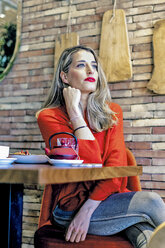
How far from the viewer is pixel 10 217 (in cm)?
115

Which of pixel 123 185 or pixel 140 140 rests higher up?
pixel 140 140

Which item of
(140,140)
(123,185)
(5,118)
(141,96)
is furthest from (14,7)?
(123,185)

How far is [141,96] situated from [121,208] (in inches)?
43.0

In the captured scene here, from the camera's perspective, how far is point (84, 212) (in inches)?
57.4

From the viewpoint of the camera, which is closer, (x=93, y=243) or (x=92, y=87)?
(x=93, y=243)

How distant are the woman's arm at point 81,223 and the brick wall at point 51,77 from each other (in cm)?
88

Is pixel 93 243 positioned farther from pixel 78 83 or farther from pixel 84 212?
pixel 78 83

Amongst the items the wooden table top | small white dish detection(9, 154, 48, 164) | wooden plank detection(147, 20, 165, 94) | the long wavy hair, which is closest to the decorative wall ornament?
the long wavy hair

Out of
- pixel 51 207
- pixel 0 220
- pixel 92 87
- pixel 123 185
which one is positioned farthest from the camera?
pixel 92 87

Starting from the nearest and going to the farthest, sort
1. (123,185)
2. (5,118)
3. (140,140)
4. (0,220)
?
(0,220) → (123,185) → (140,140) → (5,118)

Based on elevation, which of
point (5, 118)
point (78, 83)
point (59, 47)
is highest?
point (59, 47)

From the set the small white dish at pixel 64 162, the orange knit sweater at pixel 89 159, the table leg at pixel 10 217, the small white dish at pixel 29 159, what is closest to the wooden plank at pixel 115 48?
the orange knit sweater at pixel 89 159

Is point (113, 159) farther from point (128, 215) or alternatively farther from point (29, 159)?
point (29, 159)

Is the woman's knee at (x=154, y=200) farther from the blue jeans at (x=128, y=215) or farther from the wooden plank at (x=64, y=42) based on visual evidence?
the wooden plank at (x=64, y=42)
